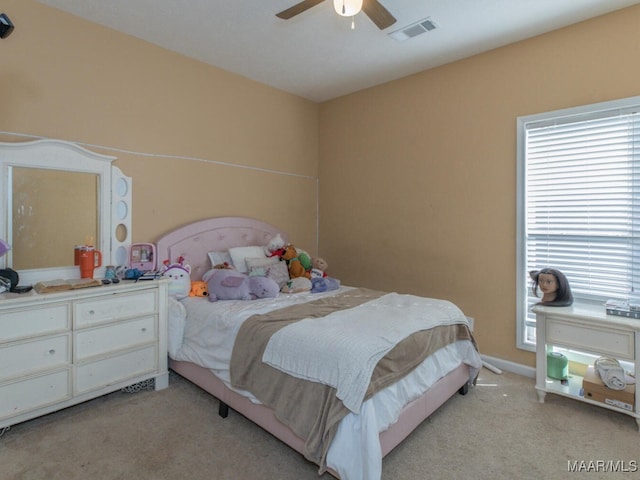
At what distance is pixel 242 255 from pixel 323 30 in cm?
214

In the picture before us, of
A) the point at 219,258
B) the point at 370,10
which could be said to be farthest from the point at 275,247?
the point at 370,10

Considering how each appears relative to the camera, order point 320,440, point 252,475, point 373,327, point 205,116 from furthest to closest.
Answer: point 205,116
point 373,327
point 252,475
point 320,440

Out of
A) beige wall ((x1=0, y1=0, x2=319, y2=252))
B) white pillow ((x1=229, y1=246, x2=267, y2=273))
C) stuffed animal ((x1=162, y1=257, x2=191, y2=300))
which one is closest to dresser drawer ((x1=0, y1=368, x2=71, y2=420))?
stuffed animal ((x1=162, y1=257, x2=191, y2=300))

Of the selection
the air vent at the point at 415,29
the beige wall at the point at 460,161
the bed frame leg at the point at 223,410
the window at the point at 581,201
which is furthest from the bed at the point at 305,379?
the air vent at the point at 415,29

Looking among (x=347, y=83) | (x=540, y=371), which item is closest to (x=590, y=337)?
(x=540, y=371)

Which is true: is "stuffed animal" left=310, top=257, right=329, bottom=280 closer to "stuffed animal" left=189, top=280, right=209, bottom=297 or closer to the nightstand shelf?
"stuffed animal" left=189, top=280, right=209, bottom=297

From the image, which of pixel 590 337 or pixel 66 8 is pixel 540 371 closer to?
pixel 590 337

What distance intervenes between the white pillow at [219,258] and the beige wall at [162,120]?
0.41 metres

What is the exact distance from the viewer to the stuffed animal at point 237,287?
2822 mm

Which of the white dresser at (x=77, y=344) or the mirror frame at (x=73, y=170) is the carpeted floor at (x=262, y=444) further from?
the mirror frame at (x=73, y=170)

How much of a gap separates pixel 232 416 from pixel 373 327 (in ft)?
3.79

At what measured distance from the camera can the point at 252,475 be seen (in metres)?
1.82

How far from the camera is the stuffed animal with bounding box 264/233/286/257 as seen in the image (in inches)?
147

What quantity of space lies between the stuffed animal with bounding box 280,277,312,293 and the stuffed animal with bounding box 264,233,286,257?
0.53 meters
